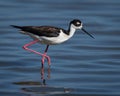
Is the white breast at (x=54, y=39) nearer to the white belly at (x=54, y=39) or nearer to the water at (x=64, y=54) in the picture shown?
the white belly at (x=54, y=39)

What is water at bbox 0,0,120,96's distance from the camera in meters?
13.2

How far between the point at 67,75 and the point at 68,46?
8.30 ft

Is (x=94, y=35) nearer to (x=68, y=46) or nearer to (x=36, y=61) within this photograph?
(x=68, y=46)

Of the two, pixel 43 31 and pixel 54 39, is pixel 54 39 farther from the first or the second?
pixel 43 31

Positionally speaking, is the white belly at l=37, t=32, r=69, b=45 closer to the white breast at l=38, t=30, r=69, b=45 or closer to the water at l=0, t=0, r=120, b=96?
the white breast at l=38, t=30, r=69, b=45

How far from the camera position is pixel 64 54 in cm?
1576

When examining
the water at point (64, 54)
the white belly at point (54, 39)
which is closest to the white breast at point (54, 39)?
the white belly at point (54, 39)

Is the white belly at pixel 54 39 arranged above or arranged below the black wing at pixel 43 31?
below

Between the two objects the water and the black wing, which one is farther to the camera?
the black wing

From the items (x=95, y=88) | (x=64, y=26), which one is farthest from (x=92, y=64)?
(x=64, y=26)

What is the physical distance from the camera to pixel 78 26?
1517 centimetres

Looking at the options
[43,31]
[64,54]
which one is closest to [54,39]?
[43,31]

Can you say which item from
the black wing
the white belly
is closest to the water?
the white belly

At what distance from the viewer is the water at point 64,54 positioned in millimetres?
13250
